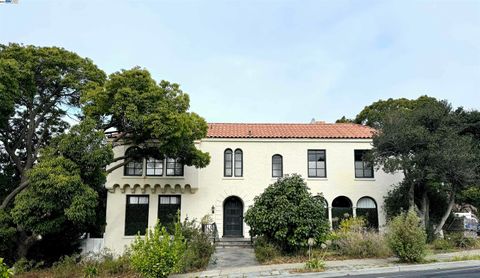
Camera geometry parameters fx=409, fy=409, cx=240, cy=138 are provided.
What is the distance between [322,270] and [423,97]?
91.5ft

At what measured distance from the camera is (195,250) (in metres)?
15.1

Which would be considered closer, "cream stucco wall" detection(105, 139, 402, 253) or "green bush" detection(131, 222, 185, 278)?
"green bush" detection(131, 222, 185, 278)

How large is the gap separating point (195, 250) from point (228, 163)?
9.13 m

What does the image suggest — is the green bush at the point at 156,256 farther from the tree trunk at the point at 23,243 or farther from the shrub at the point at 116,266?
the tree trunk at the point at 23,243

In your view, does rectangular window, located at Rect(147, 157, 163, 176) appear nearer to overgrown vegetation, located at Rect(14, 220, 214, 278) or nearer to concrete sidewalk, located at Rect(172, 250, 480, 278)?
overgrown vegetation, located at Rect(14, 220, 214, 278)

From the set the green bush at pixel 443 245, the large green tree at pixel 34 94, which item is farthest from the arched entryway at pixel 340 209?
the large green tree at pixel 34 94

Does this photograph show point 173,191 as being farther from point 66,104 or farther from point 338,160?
point 338,160

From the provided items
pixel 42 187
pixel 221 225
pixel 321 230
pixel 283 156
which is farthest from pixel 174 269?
pixel 283 156

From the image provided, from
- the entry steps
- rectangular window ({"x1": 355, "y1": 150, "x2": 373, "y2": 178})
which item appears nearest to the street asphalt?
the entry steps

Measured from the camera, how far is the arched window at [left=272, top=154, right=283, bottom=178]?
23.7 m

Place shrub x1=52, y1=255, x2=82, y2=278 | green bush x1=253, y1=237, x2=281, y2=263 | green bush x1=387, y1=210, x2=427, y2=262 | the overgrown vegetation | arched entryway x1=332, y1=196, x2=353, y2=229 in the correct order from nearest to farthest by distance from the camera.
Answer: the overgrown vegetation
green bush x1=387, y1=210, x2=427, y2=262
shrub x1=52, y1=255, x2=82, y2=278
green bush x1=253, y1=237, x2=281, y2=263
arched entryway x1=332, y1=196, x2=353, y2=229

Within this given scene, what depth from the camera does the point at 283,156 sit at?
23.7 metres

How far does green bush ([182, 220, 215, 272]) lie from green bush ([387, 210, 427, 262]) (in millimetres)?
6745

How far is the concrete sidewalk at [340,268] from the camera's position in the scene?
13193 mm
